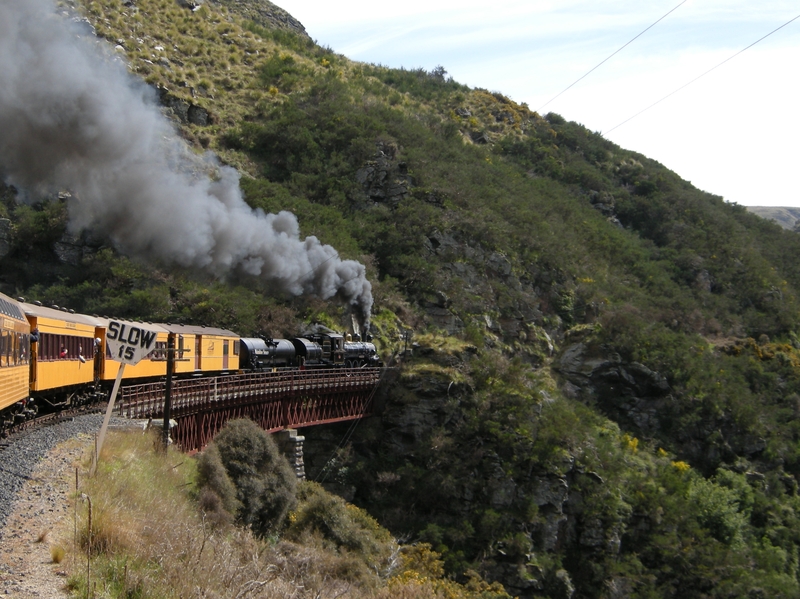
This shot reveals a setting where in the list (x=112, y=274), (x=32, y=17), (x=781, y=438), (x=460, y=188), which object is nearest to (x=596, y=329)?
(x=781, y=438)

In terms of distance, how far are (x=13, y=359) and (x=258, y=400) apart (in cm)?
1271

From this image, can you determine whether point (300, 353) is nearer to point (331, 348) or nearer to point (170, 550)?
point (331, 348)

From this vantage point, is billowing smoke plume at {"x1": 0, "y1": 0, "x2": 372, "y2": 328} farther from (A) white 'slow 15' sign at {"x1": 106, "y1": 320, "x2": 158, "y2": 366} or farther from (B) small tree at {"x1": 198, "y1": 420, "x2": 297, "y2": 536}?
(A) white 'slow 15' sign at {"x1": 106, "y1": 320, "x2": 158, "y2": 366}

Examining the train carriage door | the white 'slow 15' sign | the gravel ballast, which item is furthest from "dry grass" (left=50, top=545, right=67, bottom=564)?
the train carriage door

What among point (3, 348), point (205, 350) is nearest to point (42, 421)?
point (3, 348)

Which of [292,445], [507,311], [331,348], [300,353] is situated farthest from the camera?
[507,311]

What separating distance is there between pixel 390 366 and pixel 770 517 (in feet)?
77.1

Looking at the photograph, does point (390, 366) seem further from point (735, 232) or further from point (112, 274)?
point (735, 232)

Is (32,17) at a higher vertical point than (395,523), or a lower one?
higher

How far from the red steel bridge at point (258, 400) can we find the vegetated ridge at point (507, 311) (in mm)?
2497

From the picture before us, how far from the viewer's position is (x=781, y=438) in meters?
50.7

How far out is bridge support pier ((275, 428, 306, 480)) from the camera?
29.2 m

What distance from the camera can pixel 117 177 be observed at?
39.7 metres

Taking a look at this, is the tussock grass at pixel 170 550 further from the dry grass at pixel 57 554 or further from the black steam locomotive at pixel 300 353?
the black steam locomotive at pixel 300 353
